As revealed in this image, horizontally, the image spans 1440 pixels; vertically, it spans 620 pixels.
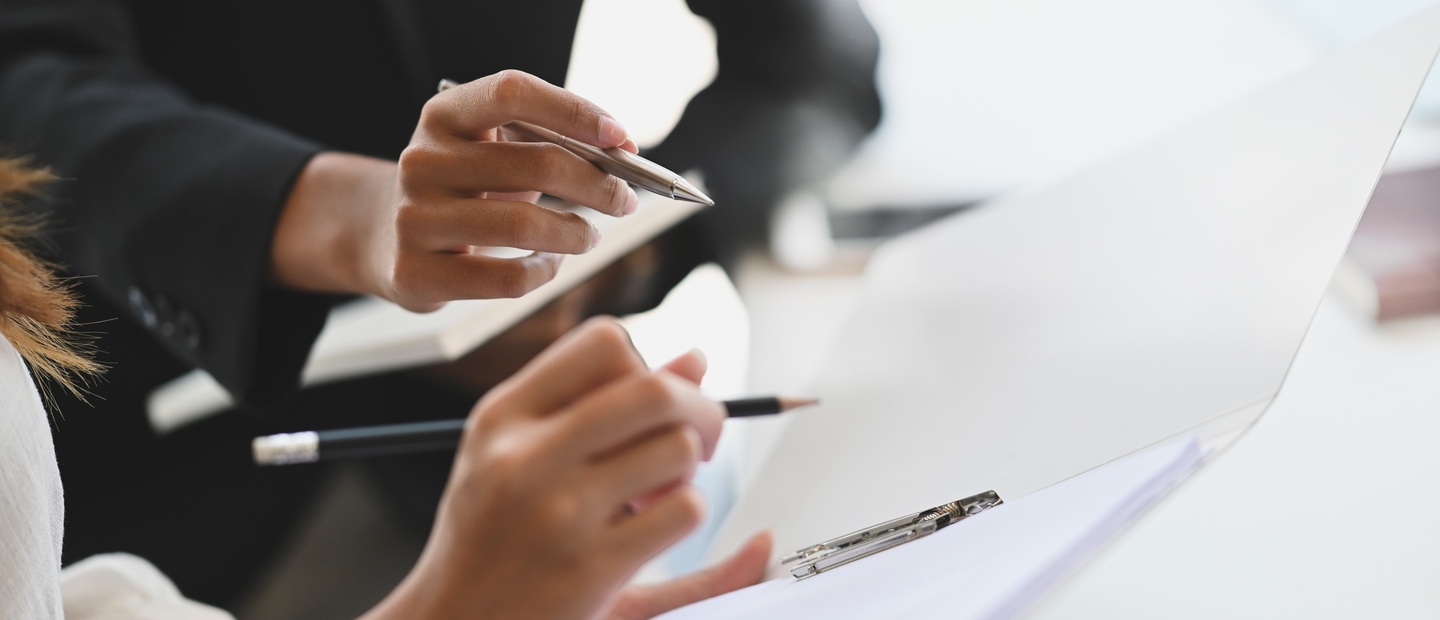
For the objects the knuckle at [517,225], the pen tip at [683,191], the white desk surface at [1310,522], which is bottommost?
the knuckle at [517,225]

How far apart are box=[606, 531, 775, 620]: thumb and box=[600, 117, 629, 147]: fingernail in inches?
4.5

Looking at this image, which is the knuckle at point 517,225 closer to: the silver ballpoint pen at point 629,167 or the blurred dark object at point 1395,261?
the silver ballpoint pen at point 629,167

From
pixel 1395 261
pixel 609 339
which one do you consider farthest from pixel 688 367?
pixel 1395 261

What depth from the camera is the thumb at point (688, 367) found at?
0.72 feet

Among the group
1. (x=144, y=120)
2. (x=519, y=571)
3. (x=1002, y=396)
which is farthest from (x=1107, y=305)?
(x=144, y=120)

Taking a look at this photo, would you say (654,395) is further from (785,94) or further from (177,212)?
(785,94)

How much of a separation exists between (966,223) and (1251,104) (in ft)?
0.38

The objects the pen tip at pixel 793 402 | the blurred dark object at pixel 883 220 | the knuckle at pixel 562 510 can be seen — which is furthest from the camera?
the blurred dark object at pixel 883 220

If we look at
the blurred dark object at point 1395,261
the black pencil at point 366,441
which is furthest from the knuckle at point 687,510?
the blurred dark object at point 1395,261

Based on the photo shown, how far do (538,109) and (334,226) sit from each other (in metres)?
0.14

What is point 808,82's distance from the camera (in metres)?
0.66

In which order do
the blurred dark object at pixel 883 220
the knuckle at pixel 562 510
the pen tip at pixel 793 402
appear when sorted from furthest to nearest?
the blurred dark object at pixel 883 220 → the pen tip at pixel 793 402 → the knuckle at pixel 562 510

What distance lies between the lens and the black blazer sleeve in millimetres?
331

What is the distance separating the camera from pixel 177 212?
1.16 ft
